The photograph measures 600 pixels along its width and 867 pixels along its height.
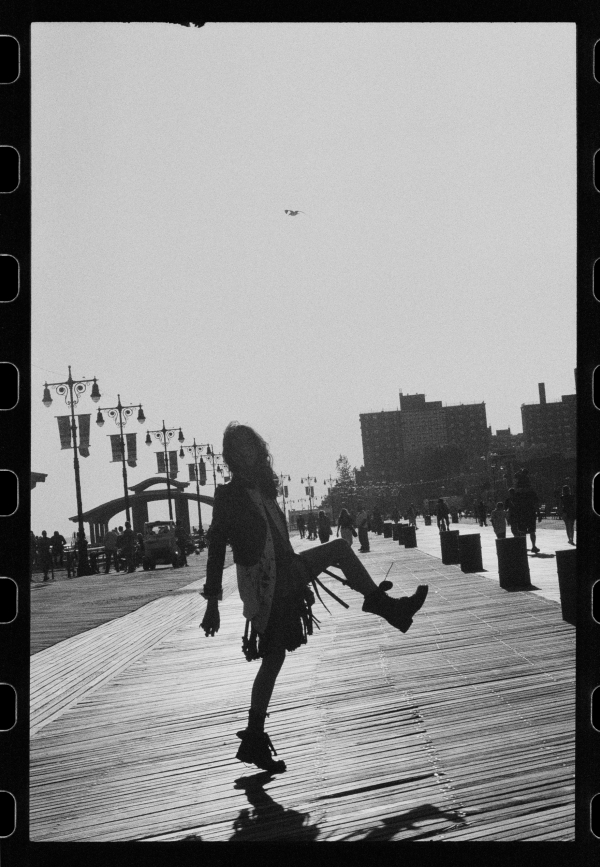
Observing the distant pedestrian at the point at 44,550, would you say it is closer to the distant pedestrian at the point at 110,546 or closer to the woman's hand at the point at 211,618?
the woman's hand at the point at 211,618

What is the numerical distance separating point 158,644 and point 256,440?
7.01 metres

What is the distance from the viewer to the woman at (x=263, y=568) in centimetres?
419

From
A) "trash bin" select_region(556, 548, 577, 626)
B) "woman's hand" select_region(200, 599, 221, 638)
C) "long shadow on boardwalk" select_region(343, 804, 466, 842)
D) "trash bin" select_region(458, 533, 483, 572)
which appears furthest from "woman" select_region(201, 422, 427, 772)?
"trash bin" select_region(458, 533, 483, 572)

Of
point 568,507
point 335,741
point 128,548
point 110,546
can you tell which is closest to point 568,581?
point 335,741

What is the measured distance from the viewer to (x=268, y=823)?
3.62 m

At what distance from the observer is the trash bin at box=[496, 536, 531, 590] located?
12.0 m

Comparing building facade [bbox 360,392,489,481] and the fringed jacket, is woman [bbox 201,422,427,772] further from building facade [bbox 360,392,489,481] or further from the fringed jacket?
building facade [bbox 360,392,489,481]

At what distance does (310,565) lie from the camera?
4.29 meters

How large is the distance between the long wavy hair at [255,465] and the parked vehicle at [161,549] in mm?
31000

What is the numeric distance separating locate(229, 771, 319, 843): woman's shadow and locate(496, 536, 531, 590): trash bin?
8.36 metres

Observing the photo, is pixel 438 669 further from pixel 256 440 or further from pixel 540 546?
pixel 540 546

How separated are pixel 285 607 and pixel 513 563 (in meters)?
8.17

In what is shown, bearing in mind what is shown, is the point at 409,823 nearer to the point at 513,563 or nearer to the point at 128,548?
the point at 513,563
